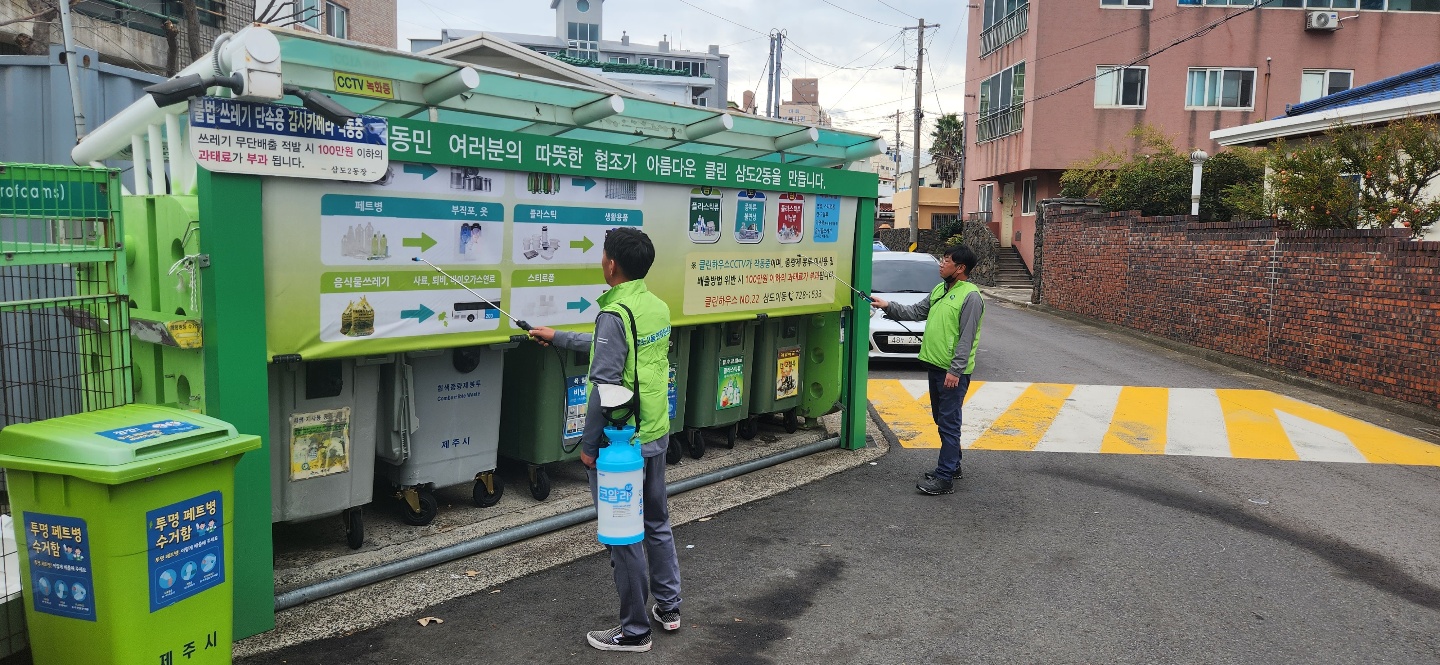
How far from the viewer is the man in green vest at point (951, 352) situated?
23.7 feet

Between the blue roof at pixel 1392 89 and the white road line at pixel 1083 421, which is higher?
the blue roof at pixel 1392 89

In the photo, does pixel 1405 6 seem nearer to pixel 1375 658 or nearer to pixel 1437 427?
pixel 1437 427

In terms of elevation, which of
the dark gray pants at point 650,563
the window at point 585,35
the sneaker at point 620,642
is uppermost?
the window at point 585,35

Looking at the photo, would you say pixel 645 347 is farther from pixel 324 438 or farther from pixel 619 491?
pixel 324 438

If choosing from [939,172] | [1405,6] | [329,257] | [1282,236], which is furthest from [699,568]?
[939,172]

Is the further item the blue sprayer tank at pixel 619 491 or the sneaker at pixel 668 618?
the sneaker at pixel 668 618

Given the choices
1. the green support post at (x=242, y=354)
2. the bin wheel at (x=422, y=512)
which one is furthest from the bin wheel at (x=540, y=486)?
the green support post at (x=242, y=354)

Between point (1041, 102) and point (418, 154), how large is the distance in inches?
1159

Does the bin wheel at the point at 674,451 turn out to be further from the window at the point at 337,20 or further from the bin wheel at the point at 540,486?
the window at the point at 337,20

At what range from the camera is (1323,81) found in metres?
30.8

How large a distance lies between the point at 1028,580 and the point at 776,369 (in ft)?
11.3

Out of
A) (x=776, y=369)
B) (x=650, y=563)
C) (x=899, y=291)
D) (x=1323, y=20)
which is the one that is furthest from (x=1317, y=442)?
(x=1323, y=20)

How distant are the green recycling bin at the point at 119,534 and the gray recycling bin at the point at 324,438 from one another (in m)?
1.29

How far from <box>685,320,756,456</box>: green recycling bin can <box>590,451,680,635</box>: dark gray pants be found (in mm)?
3185
